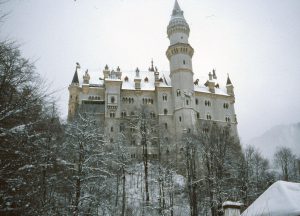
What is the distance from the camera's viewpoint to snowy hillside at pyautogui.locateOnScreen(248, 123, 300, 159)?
148m

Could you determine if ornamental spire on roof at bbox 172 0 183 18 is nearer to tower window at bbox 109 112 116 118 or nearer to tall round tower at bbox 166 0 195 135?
tall round tower at bbox 166 0 195 135

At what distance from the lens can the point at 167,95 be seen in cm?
6712

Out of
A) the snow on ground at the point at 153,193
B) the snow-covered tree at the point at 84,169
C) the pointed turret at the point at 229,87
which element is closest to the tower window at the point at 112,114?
the snow on ground at the point at 153,193

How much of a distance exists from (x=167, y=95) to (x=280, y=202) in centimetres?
5837

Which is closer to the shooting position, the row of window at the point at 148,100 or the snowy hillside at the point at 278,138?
the row of window at the point at 148,100

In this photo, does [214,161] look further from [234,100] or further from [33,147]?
[234,100]

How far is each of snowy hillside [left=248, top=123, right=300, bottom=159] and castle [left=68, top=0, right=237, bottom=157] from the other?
8164 cm

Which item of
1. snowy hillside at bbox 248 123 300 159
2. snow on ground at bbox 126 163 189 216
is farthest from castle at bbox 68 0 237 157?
snowy hillside at bbox 248 123 300 159

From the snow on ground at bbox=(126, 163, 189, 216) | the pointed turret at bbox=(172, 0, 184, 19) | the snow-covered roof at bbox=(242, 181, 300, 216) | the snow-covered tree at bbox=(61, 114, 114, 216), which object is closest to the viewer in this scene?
the snow-covered roof at bbox=(242, 181, 300, 216)

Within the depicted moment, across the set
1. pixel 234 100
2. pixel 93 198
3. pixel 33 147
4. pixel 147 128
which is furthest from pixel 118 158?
pixel 234 100

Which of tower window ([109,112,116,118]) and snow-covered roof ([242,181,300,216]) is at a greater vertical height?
tower window ([109,112,116,118])

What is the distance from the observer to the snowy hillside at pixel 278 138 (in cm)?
14800

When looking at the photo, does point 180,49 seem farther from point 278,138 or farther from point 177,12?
point 278,138

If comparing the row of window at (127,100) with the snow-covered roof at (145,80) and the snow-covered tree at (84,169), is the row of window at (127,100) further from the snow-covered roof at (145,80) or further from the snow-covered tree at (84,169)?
the snow-covered tree at (84,169)
